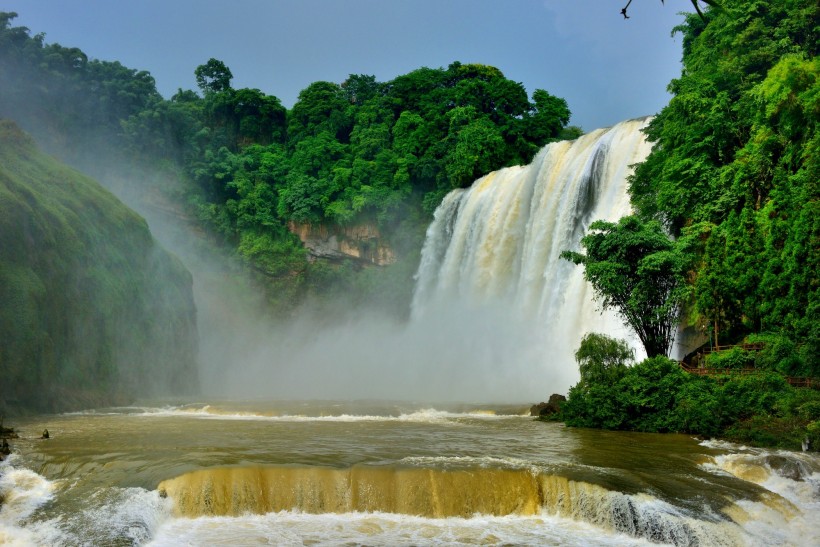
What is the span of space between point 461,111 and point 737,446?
39238 mm

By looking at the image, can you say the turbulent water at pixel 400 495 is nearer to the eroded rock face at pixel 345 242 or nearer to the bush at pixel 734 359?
the bush at pixel 734 359

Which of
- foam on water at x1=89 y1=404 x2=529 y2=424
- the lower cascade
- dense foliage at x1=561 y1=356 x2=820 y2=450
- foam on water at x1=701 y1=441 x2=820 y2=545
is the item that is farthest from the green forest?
the lower cascade

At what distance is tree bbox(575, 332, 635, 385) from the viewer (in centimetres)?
2138

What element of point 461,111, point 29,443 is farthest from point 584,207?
point 29,443

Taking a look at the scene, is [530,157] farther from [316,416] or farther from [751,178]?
[316,416]

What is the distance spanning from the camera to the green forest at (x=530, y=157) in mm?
20469

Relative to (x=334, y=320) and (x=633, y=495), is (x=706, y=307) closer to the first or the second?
(x=633, y=495)

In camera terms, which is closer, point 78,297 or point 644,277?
point 644,277

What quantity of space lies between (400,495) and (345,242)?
129ft

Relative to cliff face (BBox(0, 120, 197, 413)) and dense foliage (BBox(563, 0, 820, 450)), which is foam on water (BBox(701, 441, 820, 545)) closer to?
dense foliage (BBox(563, 0, 820, 450))

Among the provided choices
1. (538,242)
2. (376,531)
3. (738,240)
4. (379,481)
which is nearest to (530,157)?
(538,242)

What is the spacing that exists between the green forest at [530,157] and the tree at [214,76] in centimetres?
13

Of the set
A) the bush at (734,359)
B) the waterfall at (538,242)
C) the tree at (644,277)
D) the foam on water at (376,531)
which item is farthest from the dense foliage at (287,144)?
the foam on water at (376,531)

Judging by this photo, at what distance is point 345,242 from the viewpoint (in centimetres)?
5131
